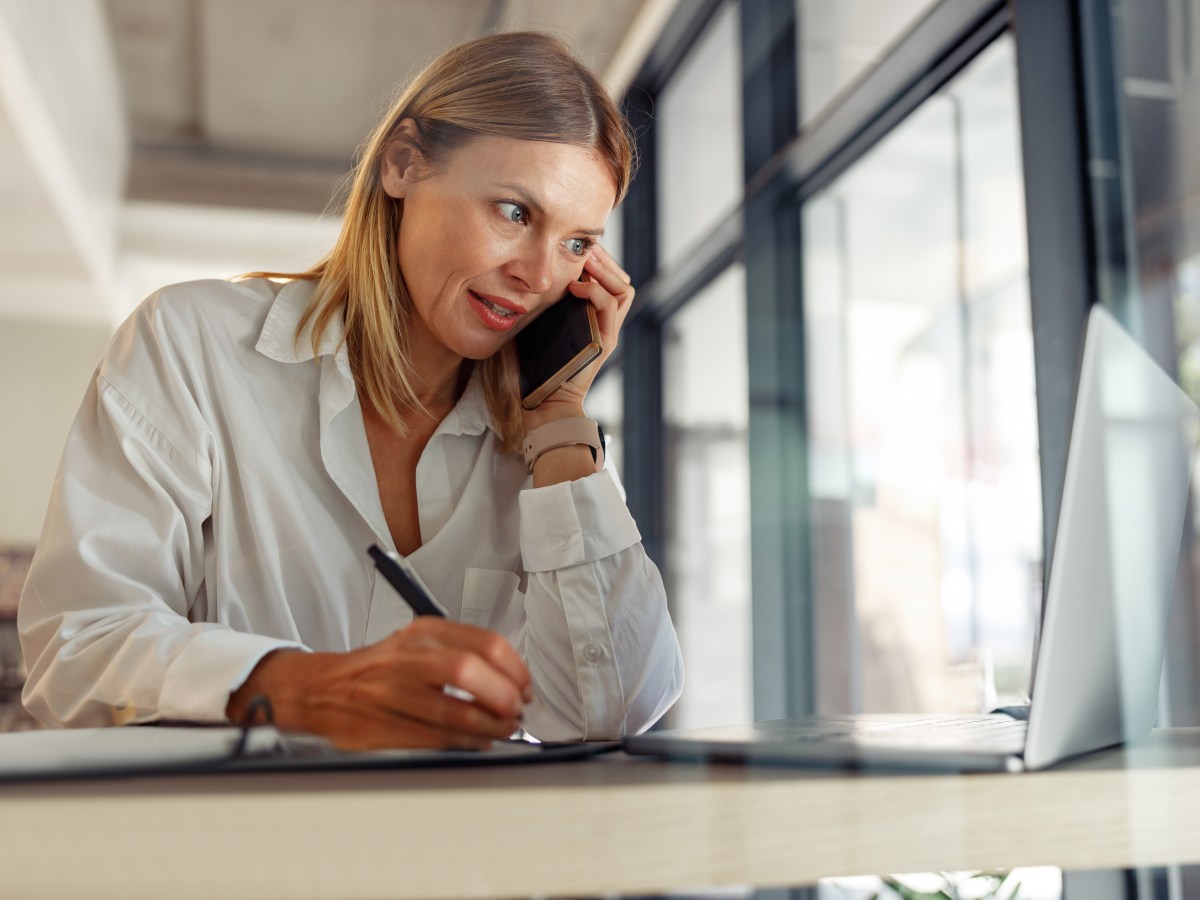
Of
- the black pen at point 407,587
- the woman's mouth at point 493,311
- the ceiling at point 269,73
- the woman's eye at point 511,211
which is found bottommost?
the black pen at point 407,587

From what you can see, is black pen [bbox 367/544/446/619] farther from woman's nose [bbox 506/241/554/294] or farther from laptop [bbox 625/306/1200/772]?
woman's nose [bbox 506/241/554/294]

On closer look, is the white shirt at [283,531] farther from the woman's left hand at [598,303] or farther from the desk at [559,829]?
the desk at [559,829]

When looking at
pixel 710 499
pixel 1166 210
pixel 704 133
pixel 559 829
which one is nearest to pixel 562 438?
pixel 559 829

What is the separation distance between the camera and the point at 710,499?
2471mm

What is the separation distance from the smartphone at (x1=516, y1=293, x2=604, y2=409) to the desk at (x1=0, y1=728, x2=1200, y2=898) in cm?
64

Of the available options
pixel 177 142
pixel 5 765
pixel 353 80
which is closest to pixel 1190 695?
pixel 5 765

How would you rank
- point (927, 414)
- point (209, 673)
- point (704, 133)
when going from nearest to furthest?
point (209, 673) → point (927, 414) → point (704, 133)

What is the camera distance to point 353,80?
1804 mm

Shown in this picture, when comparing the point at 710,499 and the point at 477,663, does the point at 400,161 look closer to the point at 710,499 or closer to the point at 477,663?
the point at 477,663

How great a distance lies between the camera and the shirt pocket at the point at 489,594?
35.6 inches

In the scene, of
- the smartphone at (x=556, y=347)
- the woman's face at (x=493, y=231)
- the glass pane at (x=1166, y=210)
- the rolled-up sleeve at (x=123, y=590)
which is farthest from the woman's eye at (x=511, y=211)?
the glass pane at (x=1166, y=210)

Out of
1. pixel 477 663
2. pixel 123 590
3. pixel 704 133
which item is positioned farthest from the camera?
pixel 704 133

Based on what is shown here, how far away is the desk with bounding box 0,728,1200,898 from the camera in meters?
0.26

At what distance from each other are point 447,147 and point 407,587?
21.9 inches
